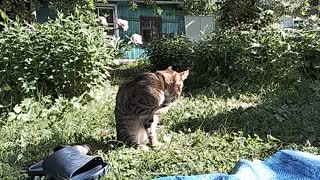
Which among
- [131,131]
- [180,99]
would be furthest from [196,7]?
[131,131]

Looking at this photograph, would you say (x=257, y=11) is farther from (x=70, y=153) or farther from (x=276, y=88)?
(x=70, y=153)

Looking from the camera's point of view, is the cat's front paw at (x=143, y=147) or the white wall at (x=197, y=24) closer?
the cat's front paw at (x=143, y=147)

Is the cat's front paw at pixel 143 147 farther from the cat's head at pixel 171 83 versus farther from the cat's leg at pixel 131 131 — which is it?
the cat's head at pixel 171 83

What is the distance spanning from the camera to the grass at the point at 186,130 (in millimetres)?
3219

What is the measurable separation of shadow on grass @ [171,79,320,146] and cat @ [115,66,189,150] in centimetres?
62

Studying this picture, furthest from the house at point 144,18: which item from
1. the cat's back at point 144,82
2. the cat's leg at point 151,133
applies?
the cat's leg at point 151,133

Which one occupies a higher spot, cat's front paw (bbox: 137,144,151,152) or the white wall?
the white wall

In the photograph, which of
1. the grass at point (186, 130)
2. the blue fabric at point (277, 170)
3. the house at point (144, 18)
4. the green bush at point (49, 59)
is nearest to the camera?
the blue fabric at point (277, 170)

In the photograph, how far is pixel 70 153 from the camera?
2.88 m

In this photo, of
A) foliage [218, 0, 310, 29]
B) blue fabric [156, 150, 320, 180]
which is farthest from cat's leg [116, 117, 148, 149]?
foliage [218, 0, 310, 29]

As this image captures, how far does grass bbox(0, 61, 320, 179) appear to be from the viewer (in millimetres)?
3219

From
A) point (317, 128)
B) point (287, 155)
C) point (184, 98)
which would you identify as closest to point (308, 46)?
point (184, 98)

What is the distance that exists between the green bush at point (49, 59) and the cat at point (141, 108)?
174cm

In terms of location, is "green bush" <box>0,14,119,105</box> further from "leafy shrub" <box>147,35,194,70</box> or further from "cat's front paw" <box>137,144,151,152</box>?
"leafy shrub" <box>147,35,194,70</box>
